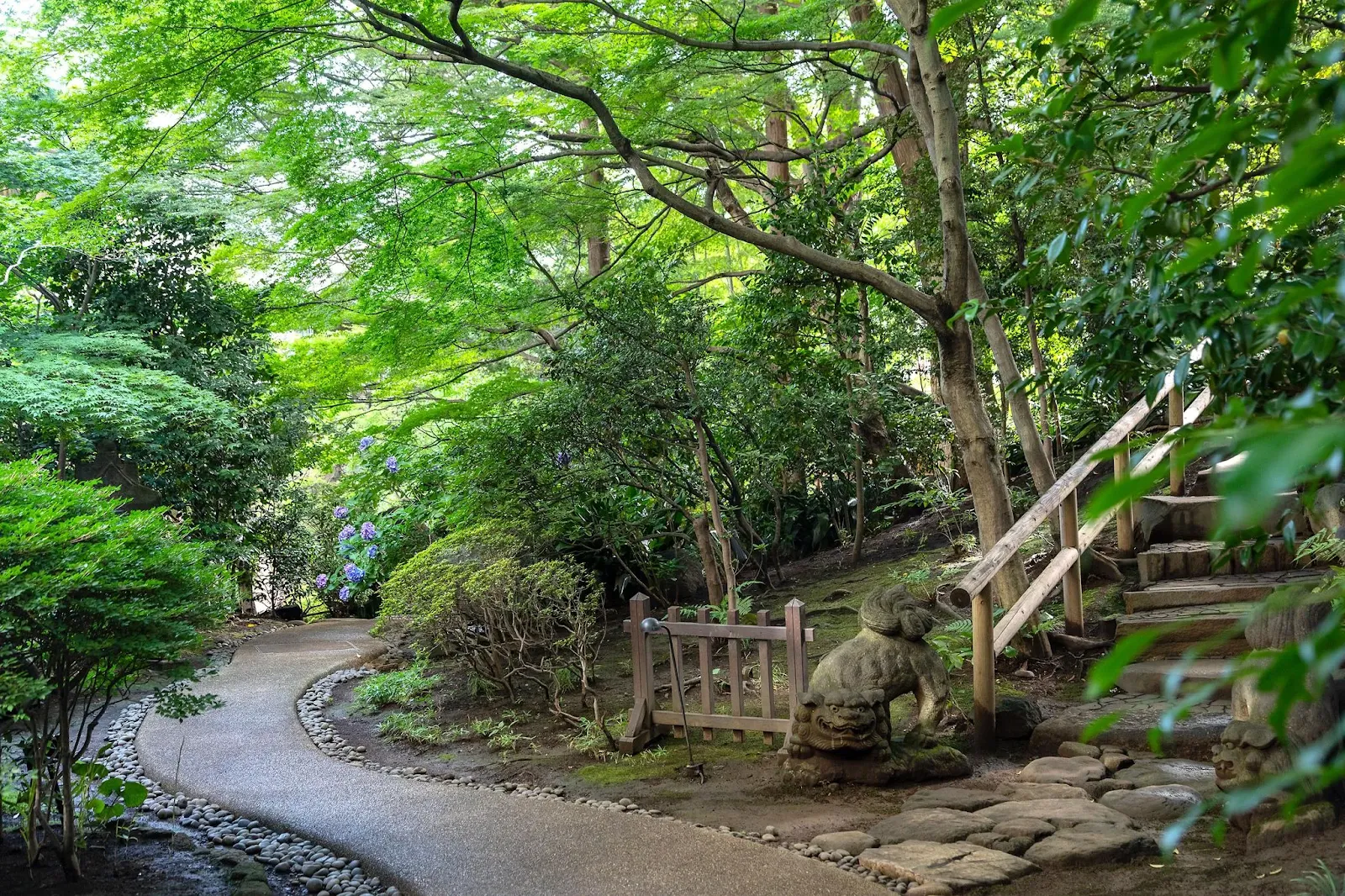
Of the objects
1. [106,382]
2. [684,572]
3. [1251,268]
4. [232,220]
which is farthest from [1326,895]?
[232,220]

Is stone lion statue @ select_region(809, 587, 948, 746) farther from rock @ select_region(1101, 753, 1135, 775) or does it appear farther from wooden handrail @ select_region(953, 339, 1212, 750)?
rock @ select_region(1101, 753, 1135, 775)

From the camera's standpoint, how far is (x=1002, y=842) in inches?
161

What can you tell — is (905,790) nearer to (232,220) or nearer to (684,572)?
(684,572)

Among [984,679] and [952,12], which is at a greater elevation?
[952,12]

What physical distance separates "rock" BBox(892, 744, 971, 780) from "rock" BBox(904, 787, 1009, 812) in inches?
8.7

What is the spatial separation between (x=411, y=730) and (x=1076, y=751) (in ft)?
14.2

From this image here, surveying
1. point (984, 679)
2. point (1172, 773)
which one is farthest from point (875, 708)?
point (1172, 773)

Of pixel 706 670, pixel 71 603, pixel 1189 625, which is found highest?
pixel 71 603

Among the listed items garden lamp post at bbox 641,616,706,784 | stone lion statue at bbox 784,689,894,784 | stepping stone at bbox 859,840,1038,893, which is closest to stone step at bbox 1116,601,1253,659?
stone lion statue at bbox 784,689,894,784

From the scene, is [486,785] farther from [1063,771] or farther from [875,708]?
Result: [1063,771]

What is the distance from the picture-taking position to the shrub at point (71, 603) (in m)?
3.90

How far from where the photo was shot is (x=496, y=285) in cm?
955

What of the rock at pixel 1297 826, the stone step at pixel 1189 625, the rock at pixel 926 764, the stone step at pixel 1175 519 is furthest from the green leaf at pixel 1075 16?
the stone step at pixel 1175 519

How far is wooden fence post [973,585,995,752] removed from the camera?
5559 mm
